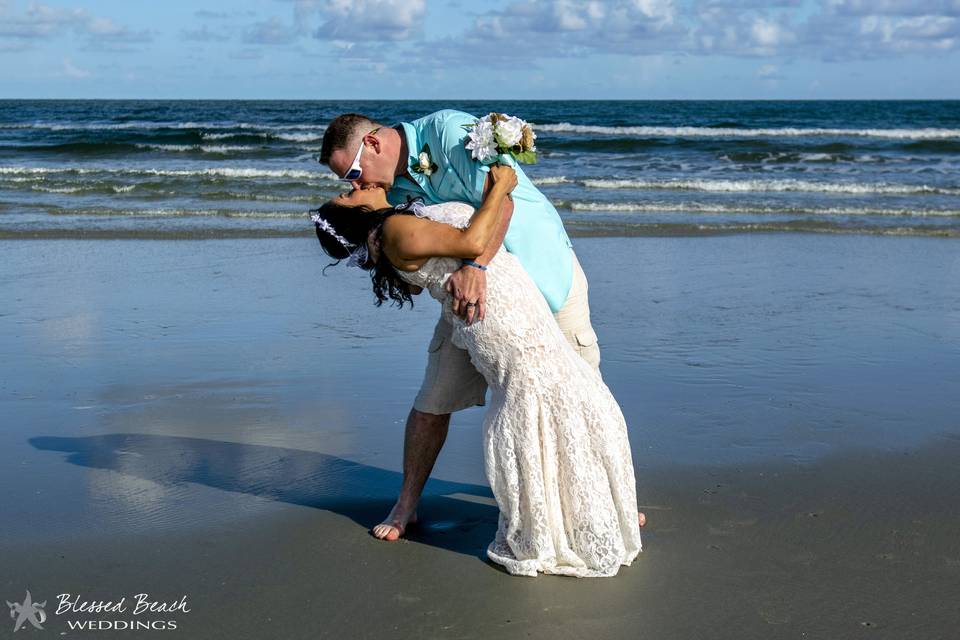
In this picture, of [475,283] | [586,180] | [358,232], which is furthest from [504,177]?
[586,180]

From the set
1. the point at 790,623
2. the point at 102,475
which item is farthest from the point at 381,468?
the point at 790,623

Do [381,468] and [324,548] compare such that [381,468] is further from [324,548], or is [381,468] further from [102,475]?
[102,475]

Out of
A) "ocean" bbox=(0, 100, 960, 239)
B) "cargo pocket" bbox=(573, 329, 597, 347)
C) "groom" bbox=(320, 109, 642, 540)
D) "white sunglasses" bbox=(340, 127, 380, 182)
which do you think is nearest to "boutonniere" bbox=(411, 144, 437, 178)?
"groom" bbox=(320, 109, 642, 540)

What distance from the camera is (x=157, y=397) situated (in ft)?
19.1

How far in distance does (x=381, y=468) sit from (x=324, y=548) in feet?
2.98

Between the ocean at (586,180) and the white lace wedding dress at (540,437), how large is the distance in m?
9.31

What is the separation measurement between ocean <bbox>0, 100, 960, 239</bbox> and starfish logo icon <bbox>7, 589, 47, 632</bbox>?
9.52 metres

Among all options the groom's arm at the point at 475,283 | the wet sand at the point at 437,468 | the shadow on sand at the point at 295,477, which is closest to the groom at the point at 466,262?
the groom's arm at the point at 475,283

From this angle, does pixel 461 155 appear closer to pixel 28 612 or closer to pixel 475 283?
pixel 475 283

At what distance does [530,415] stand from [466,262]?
1.82ft

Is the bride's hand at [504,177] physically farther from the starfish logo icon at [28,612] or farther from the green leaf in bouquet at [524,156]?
the starfish logo icon at [28,612]

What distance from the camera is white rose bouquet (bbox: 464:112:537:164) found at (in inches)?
137

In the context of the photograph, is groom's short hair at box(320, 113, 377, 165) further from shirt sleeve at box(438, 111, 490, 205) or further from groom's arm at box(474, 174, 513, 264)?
groom's arm at box(474, 174, 513, 264)

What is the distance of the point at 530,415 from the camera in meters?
3.55
